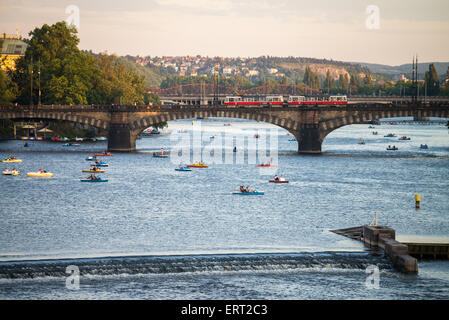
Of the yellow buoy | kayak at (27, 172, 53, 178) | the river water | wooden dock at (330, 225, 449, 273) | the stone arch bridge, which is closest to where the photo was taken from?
the river water

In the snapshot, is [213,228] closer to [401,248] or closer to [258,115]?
[401,248]

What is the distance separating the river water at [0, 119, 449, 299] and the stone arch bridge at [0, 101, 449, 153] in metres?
10.6

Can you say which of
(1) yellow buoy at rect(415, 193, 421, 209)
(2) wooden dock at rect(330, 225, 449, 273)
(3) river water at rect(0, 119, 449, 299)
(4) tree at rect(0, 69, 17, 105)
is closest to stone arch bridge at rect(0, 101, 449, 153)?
(3) river water at rect(0, 119, 449, 299)

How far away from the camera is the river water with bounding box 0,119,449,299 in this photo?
52.0 metres

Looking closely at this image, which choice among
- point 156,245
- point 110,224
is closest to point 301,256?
point 156,245

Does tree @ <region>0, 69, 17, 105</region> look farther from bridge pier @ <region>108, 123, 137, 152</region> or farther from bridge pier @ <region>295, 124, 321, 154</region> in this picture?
bridge pier @ <region>295, 124, 321, 154</region>

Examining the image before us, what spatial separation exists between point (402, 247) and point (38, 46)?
459 ft

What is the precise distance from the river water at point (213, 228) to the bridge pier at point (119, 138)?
15.3m

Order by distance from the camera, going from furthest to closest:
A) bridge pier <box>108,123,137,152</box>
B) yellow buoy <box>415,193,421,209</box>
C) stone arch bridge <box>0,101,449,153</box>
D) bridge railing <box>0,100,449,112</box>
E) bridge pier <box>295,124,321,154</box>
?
bridge pier <box>108,123,137,152</box>, bridge pier <box>295,124,321,154</box>, bridge railing <box>0,100,449,112</box>, stone arch bridge <box>0,101,449,153</box>, yellow buoy <box>415,193,421,209</box>

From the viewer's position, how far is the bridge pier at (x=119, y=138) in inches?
5866

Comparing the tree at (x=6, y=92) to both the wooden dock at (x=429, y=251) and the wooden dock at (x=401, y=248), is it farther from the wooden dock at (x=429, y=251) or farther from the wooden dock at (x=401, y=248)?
the wooden dock at (x=429, y=251)

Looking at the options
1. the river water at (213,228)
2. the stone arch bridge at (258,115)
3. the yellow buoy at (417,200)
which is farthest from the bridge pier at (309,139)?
the yellow buoy at (417,200)
